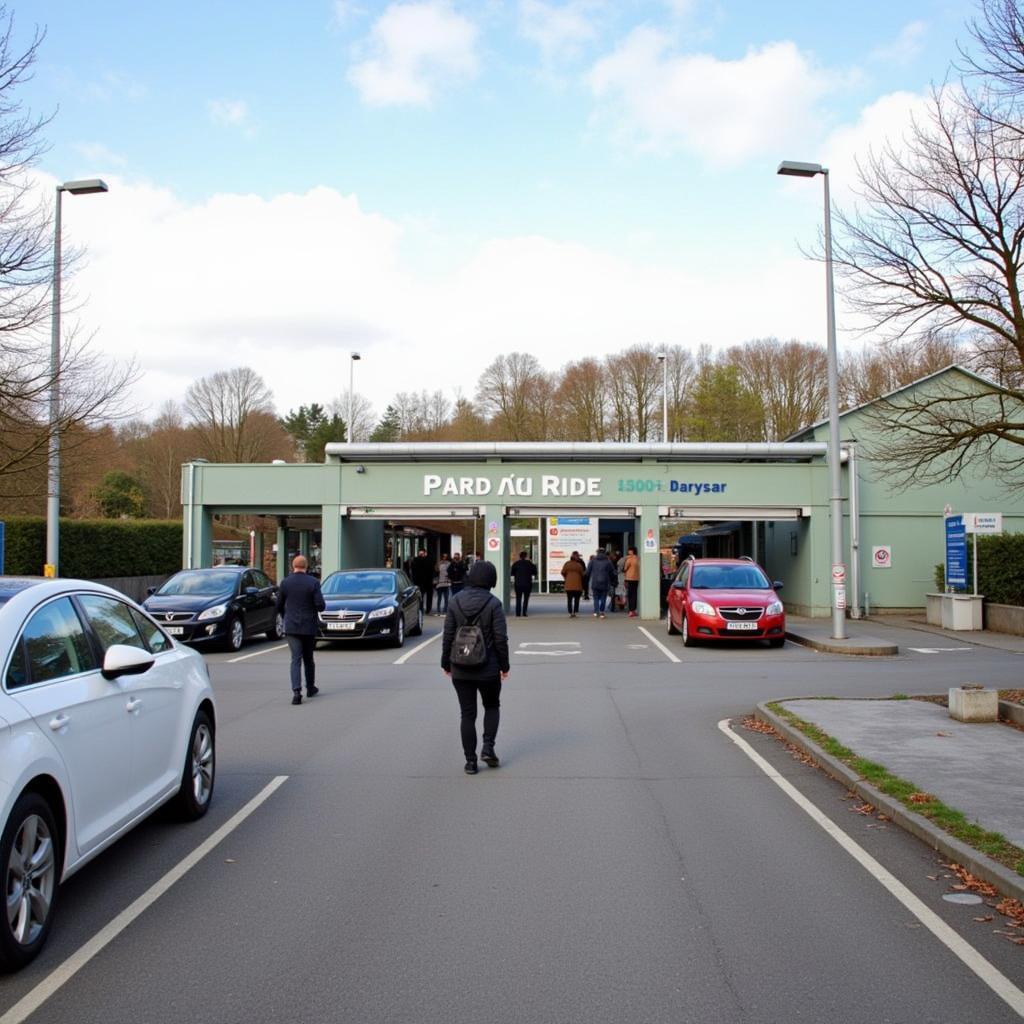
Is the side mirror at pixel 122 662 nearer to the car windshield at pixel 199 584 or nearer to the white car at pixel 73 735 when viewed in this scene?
the white car at pixel 73 735

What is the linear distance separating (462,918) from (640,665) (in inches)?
486

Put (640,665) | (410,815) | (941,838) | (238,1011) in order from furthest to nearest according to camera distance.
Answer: (640,665) → (410,815) → (941,838) → (238,1011)

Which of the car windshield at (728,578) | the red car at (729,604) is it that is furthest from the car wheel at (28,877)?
the car windshield at (728,578)

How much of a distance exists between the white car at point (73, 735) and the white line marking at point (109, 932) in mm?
177

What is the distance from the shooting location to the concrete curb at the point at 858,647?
733 inches

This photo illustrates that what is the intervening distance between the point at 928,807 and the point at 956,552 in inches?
714

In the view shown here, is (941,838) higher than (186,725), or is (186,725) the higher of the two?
(186,725)

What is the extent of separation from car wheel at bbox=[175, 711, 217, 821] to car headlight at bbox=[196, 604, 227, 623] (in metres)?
11.7

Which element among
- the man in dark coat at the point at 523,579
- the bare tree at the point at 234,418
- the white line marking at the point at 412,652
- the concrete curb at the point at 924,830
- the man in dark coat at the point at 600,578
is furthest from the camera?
the bare tree at the point at 234,418

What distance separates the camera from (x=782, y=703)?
11820 mm

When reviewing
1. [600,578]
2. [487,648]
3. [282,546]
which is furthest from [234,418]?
[487,648]

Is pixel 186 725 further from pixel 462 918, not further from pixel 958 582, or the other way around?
pixel 958 582

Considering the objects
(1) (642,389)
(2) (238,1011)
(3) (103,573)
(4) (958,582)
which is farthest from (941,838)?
(1) (642,389)

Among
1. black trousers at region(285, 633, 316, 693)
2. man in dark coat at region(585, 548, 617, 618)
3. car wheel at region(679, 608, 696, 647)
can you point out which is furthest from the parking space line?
black trousers at region(285, 633, 316, 693)
